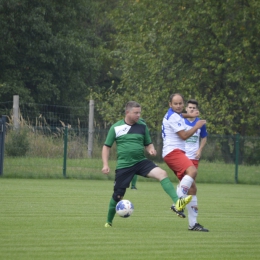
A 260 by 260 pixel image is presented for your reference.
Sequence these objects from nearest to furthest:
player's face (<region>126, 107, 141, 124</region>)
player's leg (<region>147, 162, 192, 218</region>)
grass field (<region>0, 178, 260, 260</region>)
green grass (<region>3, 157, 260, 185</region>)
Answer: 1. grass field (<region>0, 178, 260, 260</region>)
2. player's leg (<region>147, 162, 192, 218</region>)
3. player's face (<region>126, 107, 141, 124</region>)
4. green grass (<region>3, 157, 260, 185</region>)

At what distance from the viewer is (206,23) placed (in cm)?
3216

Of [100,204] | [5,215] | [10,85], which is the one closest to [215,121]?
[10,85]

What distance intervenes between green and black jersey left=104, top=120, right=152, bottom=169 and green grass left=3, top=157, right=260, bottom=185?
1300 centimetres

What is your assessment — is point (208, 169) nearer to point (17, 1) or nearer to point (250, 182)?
point (250, 182)

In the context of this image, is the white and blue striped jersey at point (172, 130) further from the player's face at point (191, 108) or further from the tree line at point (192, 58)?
the tree line at point (192, 58)

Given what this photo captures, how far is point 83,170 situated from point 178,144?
14.0 metres

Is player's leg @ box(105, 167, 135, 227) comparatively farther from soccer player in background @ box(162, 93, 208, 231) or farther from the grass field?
soccer player in background @ box(162, 93, 208, 231)

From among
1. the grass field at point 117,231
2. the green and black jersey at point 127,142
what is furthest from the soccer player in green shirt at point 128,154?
the grass field at point 117,231

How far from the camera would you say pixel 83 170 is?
78.0ft

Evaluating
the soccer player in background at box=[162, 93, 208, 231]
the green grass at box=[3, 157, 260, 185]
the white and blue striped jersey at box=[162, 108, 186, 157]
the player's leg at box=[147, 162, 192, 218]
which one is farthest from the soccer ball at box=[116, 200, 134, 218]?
the green grass at box=[3, 157, 260, 185]

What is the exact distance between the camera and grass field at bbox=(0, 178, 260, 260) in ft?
25.1

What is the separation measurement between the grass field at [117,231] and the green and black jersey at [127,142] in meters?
0.98

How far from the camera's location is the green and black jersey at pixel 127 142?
9.90 meters

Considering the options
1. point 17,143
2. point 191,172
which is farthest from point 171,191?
point 17,143
